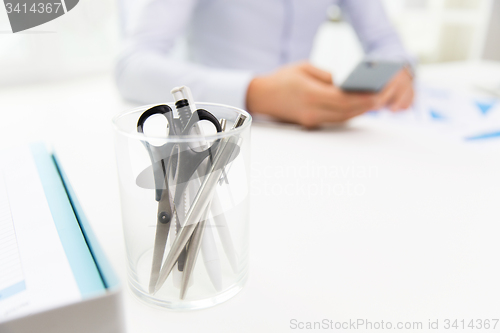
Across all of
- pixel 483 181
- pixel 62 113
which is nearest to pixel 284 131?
pixel 483 181

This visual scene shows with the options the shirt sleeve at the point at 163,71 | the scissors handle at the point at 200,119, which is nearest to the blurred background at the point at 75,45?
the shirt sleeve at the point at 163,71

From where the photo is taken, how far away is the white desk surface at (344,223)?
243 mm

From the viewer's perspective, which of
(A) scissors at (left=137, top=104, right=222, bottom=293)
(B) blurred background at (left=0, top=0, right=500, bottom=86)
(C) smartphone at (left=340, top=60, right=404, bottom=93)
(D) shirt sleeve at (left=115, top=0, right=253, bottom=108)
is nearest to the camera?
(A) scissors at (left=137, top=104, right=222, bottom=293)

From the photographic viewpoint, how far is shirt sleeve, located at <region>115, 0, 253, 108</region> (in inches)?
24.1

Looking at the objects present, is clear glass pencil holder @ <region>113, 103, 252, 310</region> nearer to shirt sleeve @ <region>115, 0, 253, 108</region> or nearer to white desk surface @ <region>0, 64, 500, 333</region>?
white desk surface @ <region>0, 64, 500, 333</region>

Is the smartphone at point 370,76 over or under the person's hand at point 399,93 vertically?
over

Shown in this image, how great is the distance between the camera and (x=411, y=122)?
2.05ft

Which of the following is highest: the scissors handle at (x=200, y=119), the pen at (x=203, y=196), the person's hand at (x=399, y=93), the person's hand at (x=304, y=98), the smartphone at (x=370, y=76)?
the scissors handle at (x=200, y=119)

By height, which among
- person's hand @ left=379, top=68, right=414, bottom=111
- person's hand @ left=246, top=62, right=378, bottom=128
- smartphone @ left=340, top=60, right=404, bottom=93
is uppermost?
smartphone @ left=340, top=60, right=404, bottom=93

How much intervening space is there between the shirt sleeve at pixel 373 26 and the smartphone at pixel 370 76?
0.40 m

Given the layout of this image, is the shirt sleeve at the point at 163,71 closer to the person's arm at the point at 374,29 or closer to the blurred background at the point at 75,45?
the blurred background at the point at 75,45

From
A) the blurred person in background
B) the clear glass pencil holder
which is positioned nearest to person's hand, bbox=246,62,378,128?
the blurred person in background

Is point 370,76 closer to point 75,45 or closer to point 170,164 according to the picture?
point 170,164

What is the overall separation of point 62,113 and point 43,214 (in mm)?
419
